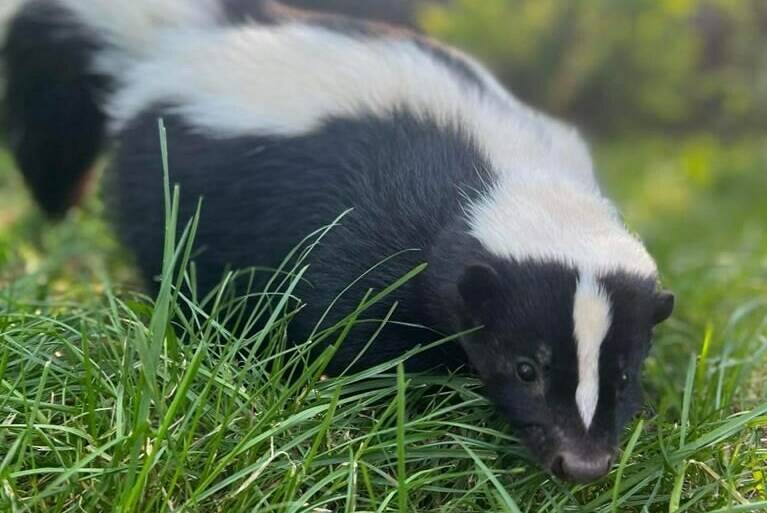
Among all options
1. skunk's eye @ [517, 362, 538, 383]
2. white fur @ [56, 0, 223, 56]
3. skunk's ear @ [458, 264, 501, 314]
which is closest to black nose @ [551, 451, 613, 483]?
skunk's eye @ [517, 362, 538, 383]

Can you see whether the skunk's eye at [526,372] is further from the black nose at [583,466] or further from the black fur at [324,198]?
the black fur at [324,198]

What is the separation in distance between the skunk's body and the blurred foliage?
190 inches

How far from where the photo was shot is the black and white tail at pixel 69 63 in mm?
5246

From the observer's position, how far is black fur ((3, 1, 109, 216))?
544cm

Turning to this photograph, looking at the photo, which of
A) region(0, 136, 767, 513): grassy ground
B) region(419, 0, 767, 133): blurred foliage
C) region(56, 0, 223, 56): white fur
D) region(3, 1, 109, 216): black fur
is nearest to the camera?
region(0, 136, 767, 513): grassy ground

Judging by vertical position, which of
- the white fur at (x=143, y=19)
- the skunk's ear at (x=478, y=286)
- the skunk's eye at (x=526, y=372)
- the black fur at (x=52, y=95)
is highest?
the skunk's ear at (x=478, y=286)

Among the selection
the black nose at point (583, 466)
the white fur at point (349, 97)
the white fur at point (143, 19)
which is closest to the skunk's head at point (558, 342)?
the black nose at point (583, 466)

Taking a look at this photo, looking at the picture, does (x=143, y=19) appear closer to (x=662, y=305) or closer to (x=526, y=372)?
(x=526, y=372)

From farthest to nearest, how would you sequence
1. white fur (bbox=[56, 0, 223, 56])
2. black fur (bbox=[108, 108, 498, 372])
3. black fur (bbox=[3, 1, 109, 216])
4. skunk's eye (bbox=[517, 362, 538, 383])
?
black fur (bbox=[3, 1, 109, 216]), white fur (bbox=[56, 0, 223, 56]), black fur (bbox=[108, 108, 498, 372]), skunk's eye (bbox=[517, 362, 538, 383])

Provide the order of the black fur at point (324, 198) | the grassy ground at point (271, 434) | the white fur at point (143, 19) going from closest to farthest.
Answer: the grassy ground at point (271, 434)
the black fur at point (324, 198)
the white fur at point (143, 19)

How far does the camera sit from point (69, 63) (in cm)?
548

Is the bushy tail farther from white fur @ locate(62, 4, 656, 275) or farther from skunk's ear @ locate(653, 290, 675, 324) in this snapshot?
skunk's ear @ locate(653, 290, 675, 324)

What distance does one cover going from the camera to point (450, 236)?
12.5ft

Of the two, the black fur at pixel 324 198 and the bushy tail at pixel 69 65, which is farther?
the bushy tail at pixel 69 65
